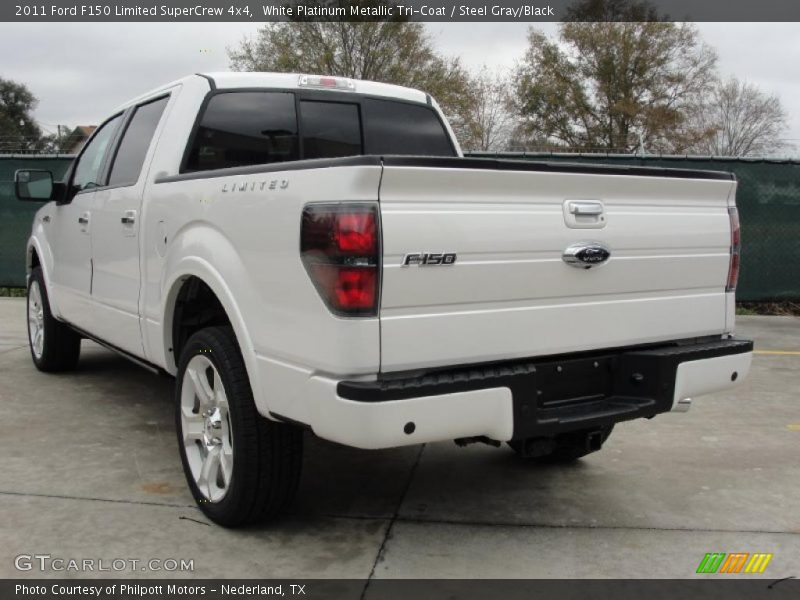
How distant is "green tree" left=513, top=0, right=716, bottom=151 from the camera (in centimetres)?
4572

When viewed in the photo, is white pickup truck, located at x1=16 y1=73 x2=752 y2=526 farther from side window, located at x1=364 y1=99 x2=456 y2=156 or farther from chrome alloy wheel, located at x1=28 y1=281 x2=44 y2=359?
chrome alloy wheel, located at x1=28 y1=281 x2=44 y2=359

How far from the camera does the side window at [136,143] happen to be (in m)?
4.36

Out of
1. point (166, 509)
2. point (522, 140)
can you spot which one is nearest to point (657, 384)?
point (166, 509)

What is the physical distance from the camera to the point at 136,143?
4.55 m

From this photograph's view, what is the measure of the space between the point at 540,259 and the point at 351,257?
2.50ft

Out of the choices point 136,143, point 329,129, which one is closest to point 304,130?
point 329,129

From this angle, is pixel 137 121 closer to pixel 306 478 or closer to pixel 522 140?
pixel 306 478

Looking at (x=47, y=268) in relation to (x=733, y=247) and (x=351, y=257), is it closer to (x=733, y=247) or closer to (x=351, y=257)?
(x=351, y=257)

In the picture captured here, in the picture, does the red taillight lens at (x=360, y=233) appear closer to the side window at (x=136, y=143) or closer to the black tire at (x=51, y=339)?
the side window at (x=136, y=143)

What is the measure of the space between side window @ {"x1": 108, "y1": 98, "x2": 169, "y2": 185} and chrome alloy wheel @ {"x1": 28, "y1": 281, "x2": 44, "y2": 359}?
6.29ft

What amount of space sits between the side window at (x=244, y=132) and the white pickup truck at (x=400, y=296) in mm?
14

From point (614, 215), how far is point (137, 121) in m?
2.94

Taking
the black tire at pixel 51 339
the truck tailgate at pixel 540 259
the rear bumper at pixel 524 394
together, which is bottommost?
the black tire at pixel 51 339

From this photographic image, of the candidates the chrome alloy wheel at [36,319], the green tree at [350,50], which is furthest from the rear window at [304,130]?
the green tree at [350,50]
